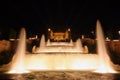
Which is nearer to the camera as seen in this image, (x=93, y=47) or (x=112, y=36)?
(x=93, y=47)

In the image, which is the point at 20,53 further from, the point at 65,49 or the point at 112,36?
the point at 112,36

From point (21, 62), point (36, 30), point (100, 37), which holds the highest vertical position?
point (36, 30)

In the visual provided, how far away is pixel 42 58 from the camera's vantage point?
1606cm

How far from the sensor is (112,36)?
40219 millimetres

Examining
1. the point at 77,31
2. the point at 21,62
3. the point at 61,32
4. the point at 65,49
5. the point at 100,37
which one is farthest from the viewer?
the point at 61,32

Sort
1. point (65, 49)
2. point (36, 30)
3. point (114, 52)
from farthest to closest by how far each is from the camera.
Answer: point (36, 30) < point (114, 52) < point (65, 49)

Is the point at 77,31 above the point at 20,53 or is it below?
above

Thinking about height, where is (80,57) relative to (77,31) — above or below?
below

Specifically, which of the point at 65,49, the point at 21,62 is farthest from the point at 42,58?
the point at 65,49

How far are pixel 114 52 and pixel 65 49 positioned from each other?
5447 mm

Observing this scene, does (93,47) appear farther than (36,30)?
No

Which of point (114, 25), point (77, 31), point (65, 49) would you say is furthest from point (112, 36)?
point (65, 49)

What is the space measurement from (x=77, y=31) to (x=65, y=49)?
111 feet

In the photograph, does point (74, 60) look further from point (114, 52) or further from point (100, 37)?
point (114, 52)
